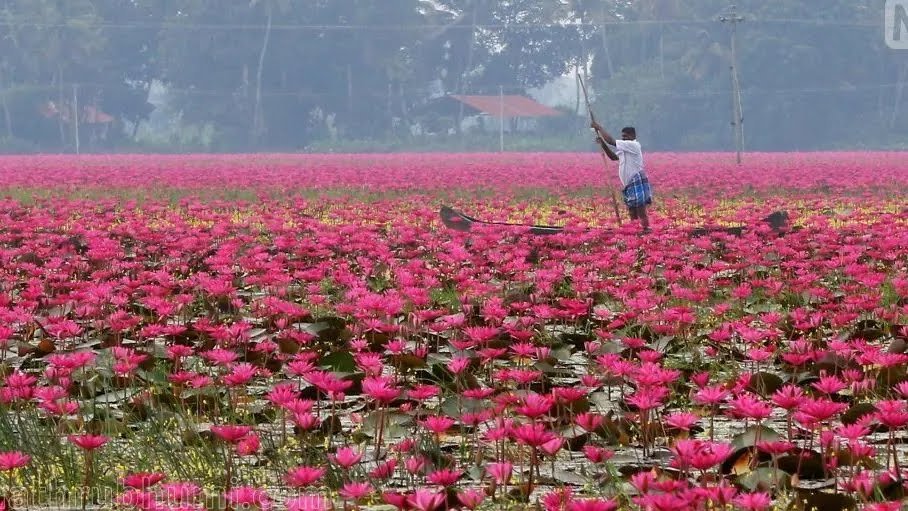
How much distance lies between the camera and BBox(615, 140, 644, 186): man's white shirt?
11.9 metres

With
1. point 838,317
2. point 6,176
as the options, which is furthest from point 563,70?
point 838,317

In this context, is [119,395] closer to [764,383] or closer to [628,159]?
[764,383]

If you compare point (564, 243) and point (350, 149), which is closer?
point (564, 243)

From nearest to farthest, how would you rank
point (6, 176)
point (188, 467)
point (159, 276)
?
point (188, 467), point (159, 276), point (6, 176)

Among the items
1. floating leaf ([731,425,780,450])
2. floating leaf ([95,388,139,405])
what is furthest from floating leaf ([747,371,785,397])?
floating leaf ([95,388,139,405])

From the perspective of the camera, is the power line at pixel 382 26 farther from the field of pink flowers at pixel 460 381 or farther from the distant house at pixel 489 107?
the field of pink flowers at pixel 460 381

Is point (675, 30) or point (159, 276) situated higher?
point (675, 30)

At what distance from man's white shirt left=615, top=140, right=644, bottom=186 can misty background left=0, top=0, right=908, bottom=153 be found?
44.3 m

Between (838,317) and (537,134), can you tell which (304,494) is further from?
(537,134)

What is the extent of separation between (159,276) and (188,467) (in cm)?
269

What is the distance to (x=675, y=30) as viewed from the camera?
5975 centimetres

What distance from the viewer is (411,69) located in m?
59.7

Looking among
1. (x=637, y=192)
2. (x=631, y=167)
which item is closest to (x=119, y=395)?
(x=631, y=167)

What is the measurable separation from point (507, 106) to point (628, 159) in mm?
48119
